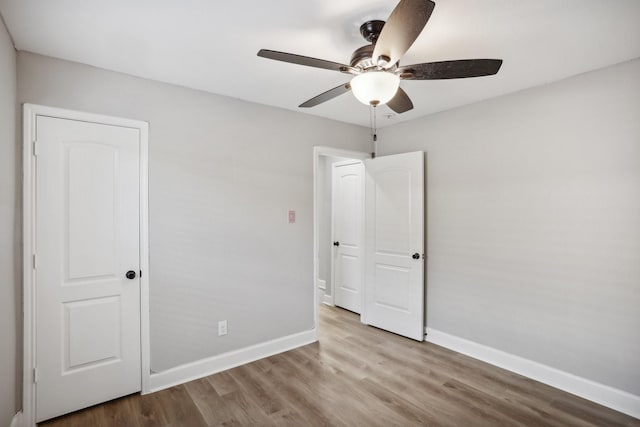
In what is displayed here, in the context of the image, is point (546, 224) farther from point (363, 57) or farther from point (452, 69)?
point (363, 57)

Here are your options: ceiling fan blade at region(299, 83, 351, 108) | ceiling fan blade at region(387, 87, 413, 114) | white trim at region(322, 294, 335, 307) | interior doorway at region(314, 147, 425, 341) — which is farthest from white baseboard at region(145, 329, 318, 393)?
ceiling fan blade at region(387, 87, 413, 114)

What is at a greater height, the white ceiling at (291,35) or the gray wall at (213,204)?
the white ceiling at (291,35)

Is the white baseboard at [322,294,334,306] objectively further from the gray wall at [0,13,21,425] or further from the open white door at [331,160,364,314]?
the gray wall at [0,13,21,425]

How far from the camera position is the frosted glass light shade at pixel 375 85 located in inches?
63.6

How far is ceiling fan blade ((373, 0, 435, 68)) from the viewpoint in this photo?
1.24 m

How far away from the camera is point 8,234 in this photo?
6.42 feet

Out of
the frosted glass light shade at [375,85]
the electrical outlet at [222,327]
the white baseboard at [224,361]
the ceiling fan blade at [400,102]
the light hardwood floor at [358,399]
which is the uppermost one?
the ceiling fan blade at [400,102]

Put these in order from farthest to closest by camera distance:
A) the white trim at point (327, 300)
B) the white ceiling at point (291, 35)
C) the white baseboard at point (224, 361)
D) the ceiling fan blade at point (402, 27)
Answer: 1. the white trim at point (327, 300)
2. the white baseboard at point (224, 361)
3. the white ceiling at point (291, 35)
4. the ceiling fan blade at point (402, 27)

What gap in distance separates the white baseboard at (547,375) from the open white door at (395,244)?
35 cm

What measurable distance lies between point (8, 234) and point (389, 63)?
2.40m

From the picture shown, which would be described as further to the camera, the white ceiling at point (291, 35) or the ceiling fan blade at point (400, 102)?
the ceiling fan blade at point (400, 102)

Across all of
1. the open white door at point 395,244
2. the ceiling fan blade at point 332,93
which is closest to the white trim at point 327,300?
the open white door at point 395,244

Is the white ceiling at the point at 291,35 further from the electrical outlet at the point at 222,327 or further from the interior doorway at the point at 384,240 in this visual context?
the electrical outlet at the point at 222,327

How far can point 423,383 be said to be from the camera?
2.70m
